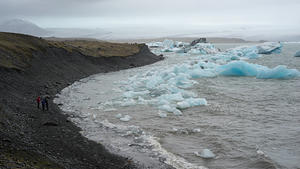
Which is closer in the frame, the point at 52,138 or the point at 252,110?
the point at 52,138

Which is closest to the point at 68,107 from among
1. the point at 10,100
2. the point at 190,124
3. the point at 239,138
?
the point at 10,100

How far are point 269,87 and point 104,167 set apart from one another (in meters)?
22.7

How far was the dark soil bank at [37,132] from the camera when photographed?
9.43 m

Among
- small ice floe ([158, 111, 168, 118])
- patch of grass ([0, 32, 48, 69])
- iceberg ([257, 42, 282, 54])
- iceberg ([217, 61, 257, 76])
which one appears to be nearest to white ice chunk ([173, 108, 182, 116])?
small ice floe ([158, 111, 168, 118])

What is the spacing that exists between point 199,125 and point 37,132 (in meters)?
8.60

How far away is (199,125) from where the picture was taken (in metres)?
15.9

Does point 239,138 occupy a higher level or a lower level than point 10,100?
lower

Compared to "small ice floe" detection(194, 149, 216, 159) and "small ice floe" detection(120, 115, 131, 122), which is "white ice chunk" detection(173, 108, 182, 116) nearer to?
"small ice floe" detection(120, 115, 131, 122)

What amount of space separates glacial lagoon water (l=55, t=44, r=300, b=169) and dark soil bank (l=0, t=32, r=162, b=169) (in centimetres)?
96

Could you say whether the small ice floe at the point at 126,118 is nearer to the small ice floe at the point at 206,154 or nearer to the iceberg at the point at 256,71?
the small ice floe at the point at 206,154

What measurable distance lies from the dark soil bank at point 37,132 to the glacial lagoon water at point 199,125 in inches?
37.9

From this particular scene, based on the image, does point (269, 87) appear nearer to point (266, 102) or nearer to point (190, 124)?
point (266, 102)

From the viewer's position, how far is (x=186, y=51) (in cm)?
9094

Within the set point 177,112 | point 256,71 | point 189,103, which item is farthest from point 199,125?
point 256,71
